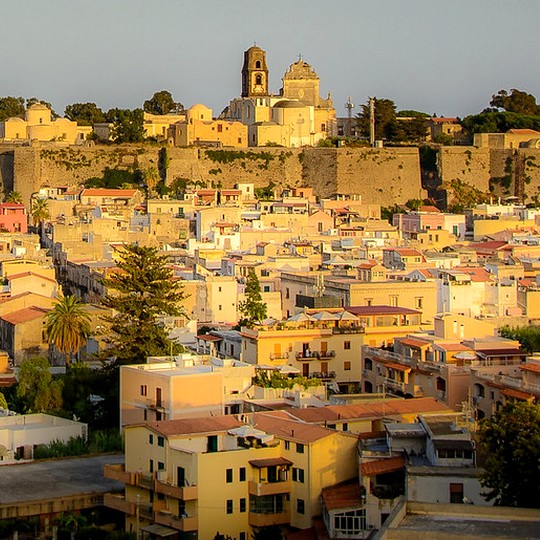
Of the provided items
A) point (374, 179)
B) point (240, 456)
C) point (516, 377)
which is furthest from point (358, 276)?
point (374, 179)

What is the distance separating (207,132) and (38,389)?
153 feet

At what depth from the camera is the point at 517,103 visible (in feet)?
288

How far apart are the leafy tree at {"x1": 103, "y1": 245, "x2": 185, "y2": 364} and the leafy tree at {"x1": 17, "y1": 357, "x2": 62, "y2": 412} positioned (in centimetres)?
181

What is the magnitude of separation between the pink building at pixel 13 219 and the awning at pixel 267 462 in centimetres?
4036

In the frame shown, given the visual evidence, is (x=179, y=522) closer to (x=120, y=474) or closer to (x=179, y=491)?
(x=179, y=491)

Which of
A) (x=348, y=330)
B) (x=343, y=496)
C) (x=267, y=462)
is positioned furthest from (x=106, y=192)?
(x=343, y=496)

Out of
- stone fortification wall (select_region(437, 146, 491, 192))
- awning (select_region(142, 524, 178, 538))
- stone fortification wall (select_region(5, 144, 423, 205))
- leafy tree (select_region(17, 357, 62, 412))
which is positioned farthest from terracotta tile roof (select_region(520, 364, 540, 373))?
stone fortification wall (select_region(437, 146, 491, 192))

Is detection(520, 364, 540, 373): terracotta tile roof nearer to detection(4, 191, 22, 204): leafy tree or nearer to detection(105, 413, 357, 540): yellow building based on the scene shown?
detection(105, 413, 357, 540): yellow building

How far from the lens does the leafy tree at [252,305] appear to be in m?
37.2

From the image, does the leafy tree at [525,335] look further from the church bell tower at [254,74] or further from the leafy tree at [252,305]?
the church bell tower at [254,74]

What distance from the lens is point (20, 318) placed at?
124 ft

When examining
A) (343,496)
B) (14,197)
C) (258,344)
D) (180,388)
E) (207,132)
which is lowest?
(343,496)

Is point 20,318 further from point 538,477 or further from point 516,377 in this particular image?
point 538,477

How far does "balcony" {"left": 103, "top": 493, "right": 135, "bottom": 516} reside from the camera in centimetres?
2256
